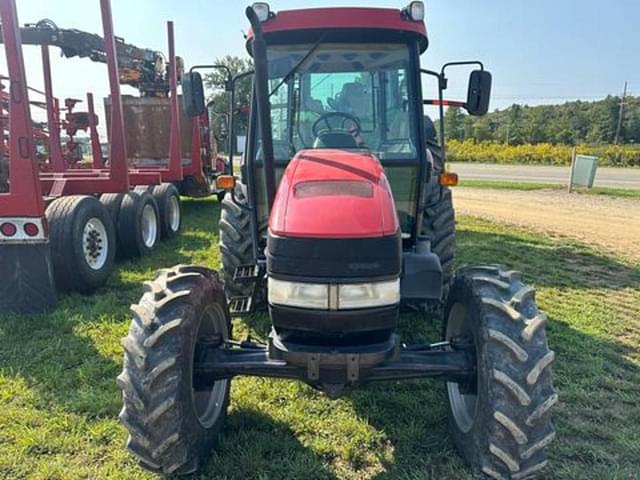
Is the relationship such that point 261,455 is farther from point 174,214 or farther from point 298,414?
point 174,214

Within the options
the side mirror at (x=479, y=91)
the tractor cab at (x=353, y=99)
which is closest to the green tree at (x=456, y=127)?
the side mirror at (x=479, y=91)

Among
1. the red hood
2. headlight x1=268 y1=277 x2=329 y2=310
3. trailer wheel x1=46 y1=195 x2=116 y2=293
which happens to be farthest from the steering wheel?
trailer wheel x1=46 y1=195 x2=116 y2=293

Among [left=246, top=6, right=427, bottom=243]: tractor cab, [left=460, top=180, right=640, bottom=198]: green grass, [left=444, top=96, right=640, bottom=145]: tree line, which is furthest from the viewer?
[left=444, top=96, right=640, bottom=145]: tree line

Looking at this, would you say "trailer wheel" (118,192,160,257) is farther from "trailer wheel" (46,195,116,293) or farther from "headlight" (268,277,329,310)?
"headlight" (268,277,329,310)

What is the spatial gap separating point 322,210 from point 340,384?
2.62 feet

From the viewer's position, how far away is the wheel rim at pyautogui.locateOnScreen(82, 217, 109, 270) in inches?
200

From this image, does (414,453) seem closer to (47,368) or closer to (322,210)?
(322,210)

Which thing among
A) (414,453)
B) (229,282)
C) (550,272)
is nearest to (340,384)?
(414,453)

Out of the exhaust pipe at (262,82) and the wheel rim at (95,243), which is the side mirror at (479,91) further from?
the wheel rim at (95,243)

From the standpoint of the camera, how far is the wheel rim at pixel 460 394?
2.55m

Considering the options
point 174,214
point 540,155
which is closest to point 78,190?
point 174,214

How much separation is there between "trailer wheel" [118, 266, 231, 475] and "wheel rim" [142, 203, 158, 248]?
4.76 metres

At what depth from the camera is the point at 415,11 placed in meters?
3.16

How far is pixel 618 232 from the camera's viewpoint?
29.4ft
